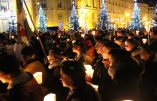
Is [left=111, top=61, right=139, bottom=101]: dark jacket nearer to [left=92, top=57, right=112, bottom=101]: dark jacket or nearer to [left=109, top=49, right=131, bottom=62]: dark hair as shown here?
[left=109, top=49, right=131, bottom=62]: dark hair

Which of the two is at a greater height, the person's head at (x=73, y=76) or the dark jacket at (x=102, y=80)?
the person's head at (x=73, y=76)

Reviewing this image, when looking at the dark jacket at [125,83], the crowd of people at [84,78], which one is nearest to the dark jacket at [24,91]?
the crowd of people at [84,78]

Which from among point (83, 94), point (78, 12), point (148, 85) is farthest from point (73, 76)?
point (78, 12)

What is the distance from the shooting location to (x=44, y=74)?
746cm

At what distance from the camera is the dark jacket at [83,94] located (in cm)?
455

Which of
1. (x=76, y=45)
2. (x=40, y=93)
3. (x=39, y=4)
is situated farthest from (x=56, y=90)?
(x=39, y=4)

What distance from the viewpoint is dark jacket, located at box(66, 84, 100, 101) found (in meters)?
4.55

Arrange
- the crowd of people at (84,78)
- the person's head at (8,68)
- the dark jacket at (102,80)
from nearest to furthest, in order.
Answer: the crowd of people at (84,78), the person's head at (8,68), the dark jacket at (102,80)

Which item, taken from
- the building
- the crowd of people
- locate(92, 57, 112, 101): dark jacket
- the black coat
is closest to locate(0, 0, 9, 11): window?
the building

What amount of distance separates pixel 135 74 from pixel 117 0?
110032 mm

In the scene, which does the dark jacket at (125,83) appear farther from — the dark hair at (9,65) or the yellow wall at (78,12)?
the yellow wall at (78,12)

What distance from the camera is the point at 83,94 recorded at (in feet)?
15.0

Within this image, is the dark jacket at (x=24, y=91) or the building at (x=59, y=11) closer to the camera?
the dark jacket at (x=24, y=91)

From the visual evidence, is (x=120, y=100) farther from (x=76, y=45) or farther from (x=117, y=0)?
(x=117, y=0)
